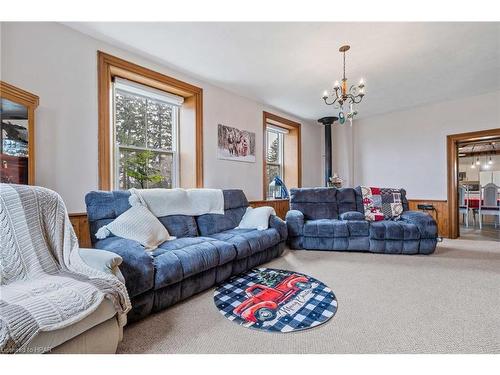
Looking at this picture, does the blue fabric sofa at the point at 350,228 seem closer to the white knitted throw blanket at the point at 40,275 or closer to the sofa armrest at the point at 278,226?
the sofa armrest at the point at 278,226

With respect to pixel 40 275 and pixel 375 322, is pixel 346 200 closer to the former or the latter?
pixel 375 322

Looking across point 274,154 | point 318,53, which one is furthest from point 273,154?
point 318,53

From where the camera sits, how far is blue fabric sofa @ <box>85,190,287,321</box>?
1643 millimetres

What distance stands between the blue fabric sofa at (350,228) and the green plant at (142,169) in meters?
2.05

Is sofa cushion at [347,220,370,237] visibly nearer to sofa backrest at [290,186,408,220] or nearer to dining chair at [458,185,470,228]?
sofa backrest at [290,186,408,220]

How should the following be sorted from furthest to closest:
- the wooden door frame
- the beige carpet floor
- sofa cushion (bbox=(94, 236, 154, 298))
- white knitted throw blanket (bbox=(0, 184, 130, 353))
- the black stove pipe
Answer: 1. the black stove pipe
2. the wooden door frame
3. sofa cushion (bbox=(94, 236, 154, 298))
4. the beige carpet floor
5. white knitted throw blanket (bbox=(0, 184, 130, 353))

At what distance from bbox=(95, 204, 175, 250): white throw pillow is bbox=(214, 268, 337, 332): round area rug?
28.9 inches

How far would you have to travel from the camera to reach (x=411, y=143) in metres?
4.76

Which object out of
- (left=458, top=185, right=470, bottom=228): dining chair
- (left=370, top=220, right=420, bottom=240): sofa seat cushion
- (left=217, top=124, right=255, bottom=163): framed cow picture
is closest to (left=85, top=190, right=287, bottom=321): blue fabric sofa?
(left=217, top=124, right=255, bottom=163): framed cow picture

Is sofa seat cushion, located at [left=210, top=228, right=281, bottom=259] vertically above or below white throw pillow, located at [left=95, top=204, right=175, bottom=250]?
below

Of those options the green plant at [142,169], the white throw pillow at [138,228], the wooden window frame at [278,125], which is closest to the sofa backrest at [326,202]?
the wooden window frame at [278,125]

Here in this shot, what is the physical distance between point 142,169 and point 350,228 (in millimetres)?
2934
